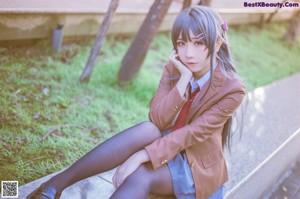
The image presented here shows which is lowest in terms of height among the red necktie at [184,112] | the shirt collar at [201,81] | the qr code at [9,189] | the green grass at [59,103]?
the green grass at [59,103]

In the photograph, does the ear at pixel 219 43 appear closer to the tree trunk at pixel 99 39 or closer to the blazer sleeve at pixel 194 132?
the blazer sleeve at pixel 194 132

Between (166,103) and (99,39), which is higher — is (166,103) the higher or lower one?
the higher one

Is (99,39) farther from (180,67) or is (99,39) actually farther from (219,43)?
(219,43)

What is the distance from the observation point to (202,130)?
2.08m

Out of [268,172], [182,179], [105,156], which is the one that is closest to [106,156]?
[105,156]

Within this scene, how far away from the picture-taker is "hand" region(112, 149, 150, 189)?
200cm

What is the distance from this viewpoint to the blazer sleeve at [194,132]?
2.03 meters

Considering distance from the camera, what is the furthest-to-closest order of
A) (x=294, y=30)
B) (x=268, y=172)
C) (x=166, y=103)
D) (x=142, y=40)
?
1. (x=294, y=30)
2. (x=142, y=40)
3. (x=268, y=172)
4. (x=166, y=103)

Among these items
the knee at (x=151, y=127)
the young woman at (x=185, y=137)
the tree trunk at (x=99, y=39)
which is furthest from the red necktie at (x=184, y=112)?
the tree trunk at (x=99, y=39)

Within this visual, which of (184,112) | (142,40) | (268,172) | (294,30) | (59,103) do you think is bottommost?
(294,30)

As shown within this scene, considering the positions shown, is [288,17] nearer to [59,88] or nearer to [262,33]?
[262,33]

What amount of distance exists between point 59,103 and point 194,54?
2.08m

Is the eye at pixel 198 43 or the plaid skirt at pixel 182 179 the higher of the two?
the eye at pixel 198 43

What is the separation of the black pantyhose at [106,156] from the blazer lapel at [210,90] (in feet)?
1.06
